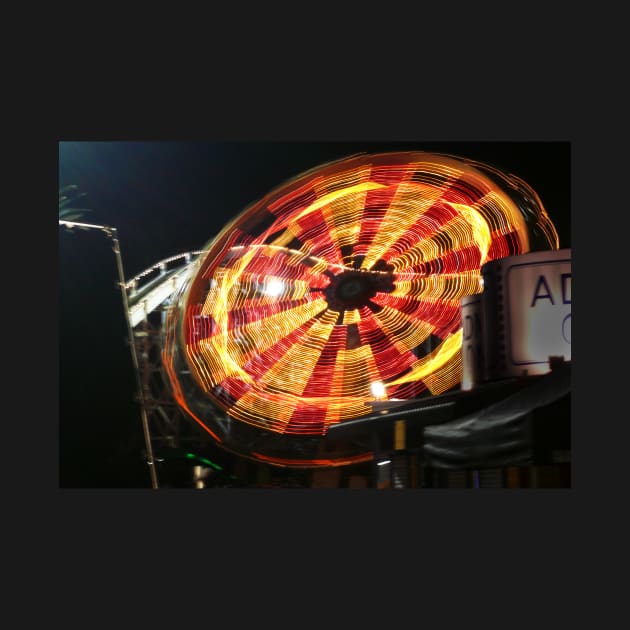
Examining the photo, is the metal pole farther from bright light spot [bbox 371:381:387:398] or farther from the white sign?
the white sign

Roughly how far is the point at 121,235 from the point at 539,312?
4.27 m

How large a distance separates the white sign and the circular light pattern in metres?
0.48

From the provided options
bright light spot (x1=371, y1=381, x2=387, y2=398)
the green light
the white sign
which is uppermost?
the white sign

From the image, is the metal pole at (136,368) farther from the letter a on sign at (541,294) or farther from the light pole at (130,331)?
the letter a on sign at (541,294)

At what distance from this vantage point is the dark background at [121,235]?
51.9ft

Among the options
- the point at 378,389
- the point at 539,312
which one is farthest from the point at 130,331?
the point at 539,312

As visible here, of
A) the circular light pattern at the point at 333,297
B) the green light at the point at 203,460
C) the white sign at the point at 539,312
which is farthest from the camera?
the green light at the point at 203,460

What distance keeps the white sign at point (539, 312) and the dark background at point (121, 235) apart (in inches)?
51.9

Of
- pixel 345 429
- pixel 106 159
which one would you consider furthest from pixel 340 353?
pixel 106 159

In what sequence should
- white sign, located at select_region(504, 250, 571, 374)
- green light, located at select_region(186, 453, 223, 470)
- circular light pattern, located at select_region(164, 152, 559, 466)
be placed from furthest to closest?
green light, located at select_region(186, 453, 223, 470), circular light pattern, located at select_region(164, 152, 559, 466), white sign, located at select_region(504, 250, 571, 374)

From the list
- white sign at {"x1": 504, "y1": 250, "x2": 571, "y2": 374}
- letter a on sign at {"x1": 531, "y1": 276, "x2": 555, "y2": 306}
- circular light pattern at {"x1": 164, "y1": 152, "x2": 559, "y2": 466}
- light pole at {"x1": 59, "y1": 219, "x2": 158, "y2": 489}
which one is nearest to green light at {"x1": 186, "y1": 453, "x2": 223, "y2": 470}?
circular light pattern at {"x1": 164, "y1": 152, "x2": 559, "y2": 466}

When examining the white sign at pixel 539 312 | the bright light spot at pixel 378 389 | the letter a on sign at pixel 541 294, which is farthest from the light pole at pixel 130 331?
the letter a on sign at pixel 541 294

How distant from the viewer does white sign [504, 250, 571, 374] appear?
1523 centimetres

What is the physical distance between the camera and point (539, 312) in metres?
15.3
